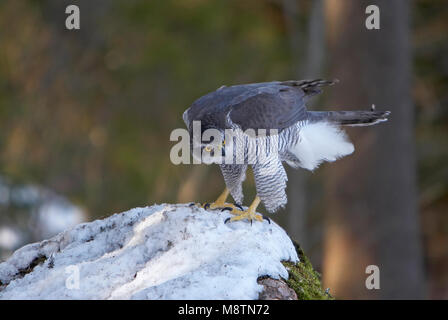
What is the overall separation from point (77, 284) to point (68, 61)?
9.96 meters

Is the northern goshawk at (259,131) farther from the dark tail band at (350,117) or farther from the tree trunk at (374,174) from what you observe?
the tree trunk at (374,174)

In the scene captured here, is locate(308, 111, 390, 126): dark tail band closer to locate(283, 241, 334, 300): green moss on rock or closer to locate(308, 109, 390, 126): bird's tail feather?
locate(308, 109, 390, 126): bird's tail feather

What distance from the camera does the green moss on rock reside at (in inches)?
115

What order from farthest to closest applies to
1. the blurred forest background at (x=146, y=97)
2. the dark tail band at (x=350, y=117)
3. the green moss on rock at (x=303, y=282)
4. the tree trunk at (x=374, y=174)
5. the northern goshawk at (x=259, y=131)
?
the blurred forest background at (x=146, y=97) → the tree trunk at (x=374, y=174) → the dark tail band at (x=350, y=117) → the northern goshawk at (x=259, y=131) → the green moss on rock at (x=303, y=282)

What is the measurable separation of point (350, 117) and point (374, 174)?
11.1 ft

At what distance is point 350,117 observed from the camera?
14.4 feet

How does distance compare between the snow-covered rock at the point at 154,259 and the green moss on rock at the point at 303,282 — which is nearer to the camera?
the snow-covered rock at the point at 154,259

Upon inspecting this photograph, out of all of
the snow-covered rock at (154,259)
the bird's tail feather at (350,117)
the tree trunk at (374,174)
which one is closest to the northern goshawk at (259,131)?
the bird's tail feather at (350,117)

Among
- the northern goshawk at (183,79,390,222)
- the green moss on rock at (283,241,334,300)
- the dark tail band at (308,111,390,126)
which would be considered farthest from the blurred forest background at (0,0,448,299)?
the green moss on rock at (283,241,334,300)

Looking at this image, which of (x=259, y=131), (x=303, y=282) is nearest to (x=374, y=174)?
(x=259, y=131)

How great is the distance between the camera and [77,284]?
2.79 m

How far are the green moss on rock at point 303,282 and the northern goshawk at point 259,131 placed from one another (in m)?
0.37

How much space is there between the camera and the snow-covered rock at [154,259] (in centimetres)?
269

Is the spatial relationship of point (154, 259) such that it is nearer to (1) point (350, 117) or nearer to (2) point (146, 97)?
(1) point (350, 117)
